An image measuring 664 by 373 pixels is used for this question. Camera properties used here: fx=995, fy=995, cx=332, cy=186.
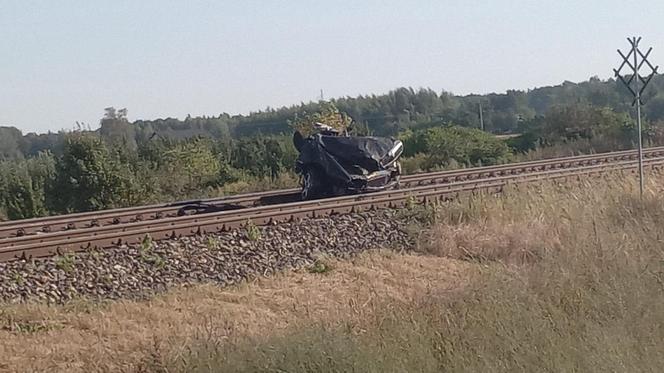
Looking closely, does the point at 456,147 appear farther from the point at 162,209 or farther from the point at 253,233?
the point at 253,233

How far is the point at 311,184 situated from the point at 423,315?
611 inches

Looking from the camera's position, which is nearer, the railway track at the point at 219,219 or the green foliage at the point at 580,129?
the railway track at the point at 219,219

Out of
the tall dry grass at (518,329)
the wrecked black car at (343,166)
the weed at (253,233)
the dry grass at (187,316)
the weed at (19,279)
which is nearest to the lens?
the tall dry grass at (518,329)

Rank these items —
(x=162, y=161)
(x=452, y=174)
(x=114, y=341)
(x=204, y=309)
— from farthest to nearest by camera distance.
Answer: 1. (x=162, y=161)
2. (x=452, y=174)
3. (x=204, y=309)
4. (x=114, y=341)

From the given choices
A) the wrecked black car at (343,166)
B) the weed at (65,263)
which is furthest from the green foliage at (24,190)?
the weed at (65,263)

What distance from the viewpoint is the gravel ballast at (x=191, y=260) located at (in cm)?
1395

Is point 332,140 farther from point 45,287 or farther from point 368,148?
point 45,287

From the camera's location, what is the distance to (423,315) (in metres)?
9.65

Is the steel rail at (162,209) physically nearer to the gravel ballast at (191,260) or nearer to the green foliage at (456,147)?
the gravel ballast at (191,260)

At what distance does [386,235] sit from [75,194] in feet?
52.6

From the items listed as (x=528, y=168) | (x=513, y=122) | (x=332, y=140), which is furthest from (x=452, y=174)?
(x=513, y=122)

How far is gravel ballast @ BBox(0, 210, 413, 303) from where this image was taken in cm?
1395

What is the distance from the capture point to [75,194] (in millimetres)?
31672

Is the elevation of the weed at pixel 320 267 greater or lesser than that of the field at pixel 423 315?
lesser
